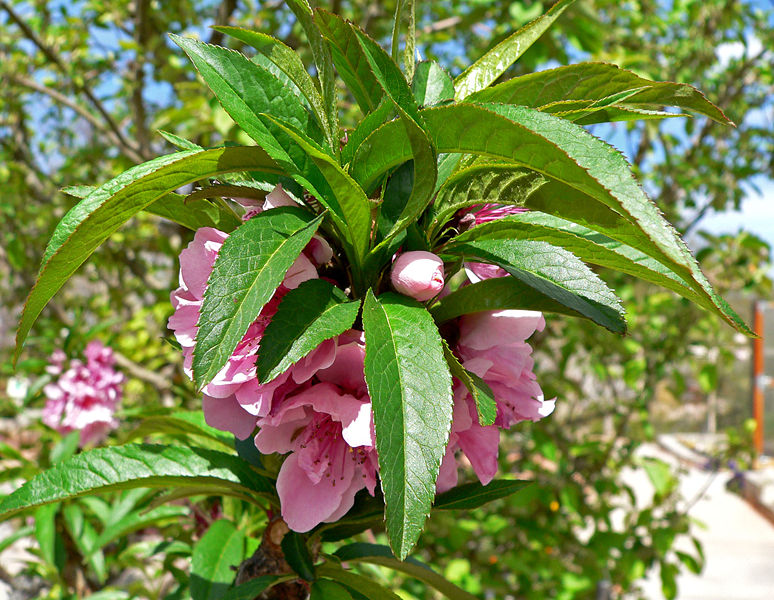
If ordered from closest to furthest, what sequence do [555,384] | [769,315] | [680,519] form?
1. [680,519]
2. [555,384]
3. [769,315]

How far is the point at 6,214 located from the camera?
2.73m

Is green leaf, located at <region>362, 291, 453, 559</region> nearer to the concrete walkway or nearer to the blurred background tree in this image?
the blurred background tree

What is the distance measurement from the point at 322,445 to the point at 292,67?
0.37 meters

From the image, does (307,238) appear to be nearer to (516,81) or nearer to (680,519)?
(516,81)

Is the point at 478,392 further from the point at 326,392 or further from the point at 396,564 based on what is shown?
the point at 396,564

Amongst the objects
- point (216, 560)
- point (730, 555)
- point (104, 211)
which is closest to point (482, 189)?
point (104, 211)

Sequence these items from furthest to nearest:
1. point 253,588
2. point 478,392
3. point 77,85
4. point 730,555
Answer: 1. point 730,555
2. point 77,85
3. point 253,588
4. point 478,392

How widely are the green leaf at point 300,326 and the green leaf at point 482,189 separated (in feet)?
0.43

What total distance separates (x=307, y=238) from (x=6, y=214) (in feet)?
8.92

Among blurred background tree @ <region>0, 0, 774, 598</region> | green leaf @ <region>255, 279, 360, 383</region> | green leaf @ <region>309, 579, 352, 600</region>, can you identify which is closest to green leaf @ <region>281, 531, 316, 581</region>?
green leaf @ <region>309, 579, 352, 600</region>

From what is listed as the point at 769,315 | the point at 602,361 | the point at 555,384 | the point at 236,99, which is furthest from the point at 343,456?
the point at 769,315

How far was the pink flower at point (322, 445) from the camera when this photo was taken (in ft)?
1.87

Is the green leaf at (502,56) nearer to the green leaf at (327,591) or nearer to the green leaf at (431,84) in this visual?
the green leaf at (431,84)

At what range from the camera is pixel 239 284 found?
49cm
